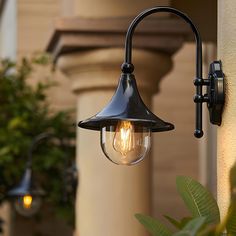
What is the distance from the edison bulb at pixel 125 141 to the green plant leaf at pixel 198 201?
67cm

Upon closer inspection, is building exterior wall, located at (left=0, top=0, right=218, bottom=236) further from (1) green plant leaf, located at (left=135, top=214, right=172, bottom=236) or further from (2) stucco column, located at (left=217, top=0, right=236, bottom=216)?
(1) green plant leaf, located at (left=135, top=214, right=172, bottom=236)

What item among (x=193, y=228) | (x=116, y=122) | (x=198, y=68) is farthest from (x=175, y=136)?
(x=193, y=228)

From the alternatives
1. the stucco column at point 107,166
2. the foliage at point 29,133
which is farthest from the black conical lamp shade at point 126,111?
the foliage at point 29,133

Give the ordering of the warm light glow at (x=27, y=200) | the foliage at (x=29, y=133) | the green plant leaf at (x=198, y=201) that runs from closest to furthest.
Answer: the green plant leaf at (x=198, y=201) < the warm light glow at (x=27, y=200) < the foliage at (x=29, y=133)

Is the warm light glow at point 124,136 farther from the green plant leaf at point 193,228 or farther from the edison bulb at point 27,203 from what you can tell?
the edison bulb at point 27,203

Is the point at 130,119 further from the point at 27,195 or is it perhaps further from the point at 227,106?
the point at 27,195

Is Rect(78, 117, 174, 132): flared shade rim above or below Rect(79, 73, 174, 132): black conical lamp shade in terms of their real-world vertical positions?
below

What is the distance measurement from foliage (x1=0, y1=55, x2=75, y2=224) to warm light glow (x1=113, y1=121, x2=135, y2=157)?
229 inches

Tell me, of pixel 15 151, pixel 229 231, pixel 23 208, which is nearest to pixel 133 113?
pixel 229 231

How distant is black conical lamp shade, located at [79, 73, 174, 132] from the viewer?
4531mm

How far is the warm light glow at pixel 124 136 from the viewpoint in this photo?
464 cm

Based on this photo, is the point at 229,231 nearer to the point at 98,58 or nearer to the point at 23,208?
the point at 98,58

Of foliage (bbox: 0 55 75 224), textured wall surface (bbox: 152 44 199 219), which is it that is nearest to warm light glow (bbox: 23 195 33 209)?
foliage (bbox: 0 55 75 224)

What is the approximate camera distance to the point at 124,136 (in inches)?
183
